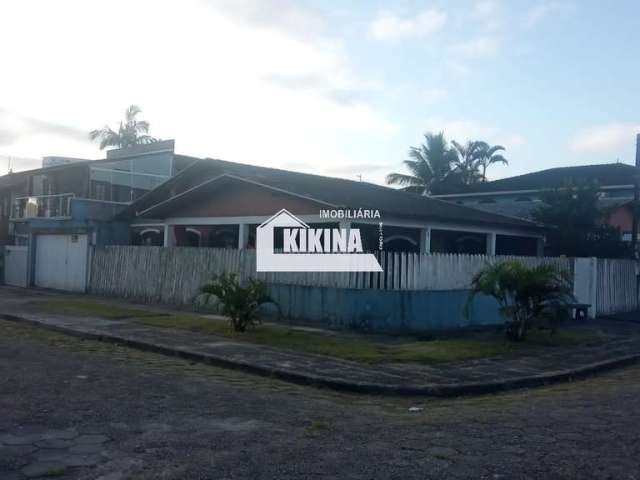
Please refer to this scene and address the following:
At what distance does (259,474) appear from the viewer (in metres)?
4.89

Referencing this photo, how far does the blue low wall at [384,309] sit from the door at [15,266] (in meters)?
15.4

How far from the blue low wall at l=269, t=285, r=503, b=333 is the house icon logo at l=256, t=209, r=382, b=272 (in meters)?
0.52

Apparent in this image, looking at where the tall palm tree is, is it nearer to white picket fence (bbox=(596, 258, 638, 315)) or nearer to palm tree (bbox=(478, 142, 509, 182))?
palm tree (bbox=(478, 142, 509, 182))

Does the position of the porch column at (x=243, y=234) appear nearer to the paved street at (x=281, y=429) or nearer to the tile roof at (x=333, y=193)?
the tile roof at (x=333, y=193)

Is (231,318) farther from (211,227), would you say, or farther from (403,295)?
(211,227)

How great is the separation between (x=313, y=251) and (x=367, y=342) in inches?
152

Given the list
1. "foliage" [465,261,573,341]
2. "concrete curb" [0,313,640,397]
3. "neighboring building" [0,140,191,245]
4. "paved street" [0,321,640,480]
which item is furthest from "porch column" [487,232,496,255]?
"neighboring building" [0,140,191,245]

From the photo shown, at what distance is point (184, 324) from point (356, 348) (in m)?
4.53

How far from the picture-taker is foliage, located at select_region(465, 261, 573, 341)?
1193 centimetres

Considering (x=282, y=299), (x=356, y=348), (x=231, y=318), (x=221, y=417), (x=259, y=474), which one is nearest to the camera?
(x=259, y=474)

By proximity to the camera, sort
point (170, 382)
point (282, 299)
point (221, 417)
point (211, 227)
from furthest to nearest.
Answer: point (211, 227)
point (282, 299)
point (170, 382)
point (221, 417)

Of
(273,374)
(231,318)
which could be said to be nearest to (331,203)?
(231,318)

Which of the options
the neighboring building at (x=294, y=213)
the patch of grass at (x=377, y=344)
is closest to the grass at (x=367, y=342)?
the patch of grass at (x=377, y=344)

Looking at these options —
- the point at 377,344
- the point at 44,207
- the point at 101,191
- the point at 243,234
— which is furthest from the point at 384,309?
the point at 44,207
